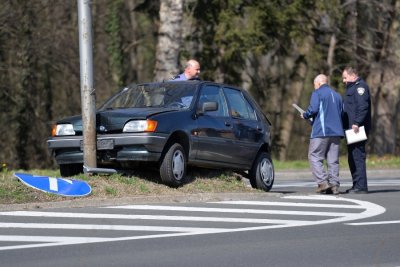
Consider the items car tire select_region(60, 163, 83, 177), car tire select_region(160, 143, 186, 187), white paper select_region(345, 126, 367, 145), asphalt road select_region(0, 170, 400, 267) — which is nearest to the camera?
asphalt road select_region(0, 170, 400, 267)

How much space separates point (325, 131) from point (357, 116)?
69cm

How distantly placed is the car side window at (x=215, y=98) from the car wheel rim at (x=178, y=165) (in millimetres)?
988

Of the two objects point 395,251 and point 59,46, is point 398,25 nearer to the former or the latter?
point 59,46

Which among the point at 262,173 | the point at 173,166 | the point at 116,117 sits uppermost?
the point at 116,117

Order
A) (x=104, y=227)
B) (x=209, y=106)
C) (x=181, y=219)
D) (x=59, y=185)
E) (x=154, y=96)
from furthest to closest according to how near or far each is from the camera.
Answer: (x=154, y=96), (x=209, y=106), (x=59, y=185), (x=181, y=219), (x=104, y=227)

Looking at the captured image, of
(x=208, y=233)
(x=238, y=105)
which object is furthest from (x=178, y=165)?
(x=208, y=233)

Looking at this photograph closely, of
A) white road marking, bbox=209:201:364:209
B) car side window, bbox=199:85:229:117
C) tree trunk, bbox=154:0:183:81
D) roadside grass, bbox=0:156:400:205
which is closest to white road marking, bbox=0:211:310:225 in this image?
roadside grass, bbox=0:156:400:205

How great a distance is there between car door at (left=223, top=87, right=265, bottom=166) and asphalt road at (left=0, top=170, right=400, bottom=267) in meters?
1.01

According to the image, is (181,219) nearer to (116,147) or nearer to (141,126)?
(141,126)

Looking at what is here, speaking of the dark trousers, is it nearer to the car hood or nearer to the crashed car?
the crashed car

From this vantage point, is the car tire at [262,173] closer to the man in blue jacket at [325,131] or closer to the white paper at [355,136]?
the man in blue jacket at [325,131]

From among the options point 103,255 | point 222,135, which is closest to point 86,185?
point 222,135

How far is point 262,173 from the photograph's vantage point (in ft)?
53.2

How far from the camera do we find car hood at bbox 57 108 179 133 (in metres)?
14.2
